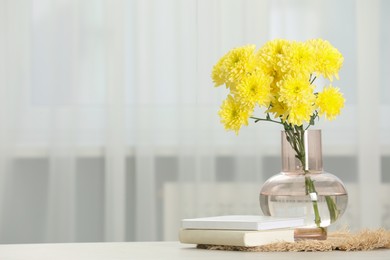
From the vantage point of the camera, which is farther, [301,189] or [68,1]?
[68,1]

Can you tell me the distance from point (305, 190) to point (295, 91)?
20 centimetres

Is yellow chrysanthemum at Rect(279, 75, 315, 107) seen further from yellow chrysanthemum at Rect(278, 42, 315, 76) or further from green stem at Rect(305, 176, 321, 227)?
green stem at Rect(305, 176, 321, 227)

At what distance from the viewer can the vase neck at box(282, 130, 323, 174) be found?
64.4 inches

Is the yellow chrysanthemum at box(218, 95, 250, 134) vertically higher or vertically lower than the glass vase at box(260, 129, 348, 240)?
higher

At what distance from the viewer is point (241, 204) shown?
10.1ft

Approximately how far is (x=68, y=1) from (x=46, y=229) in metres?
0.87

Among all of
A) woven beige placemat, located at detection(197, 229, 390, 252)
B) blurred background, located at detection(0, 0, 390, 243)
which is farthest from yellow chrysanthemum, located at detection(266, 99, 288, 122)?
blurred background, located at detection(0, 0, 390, 243)

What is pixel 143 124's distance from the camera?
307cm

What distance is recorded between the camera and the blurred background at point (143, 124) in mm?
3062

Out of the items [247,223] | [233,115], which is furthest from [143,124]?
[247,223]

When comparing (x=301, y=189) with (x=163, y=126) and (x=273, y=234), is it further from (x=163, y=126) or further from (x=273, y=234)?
(x=163, y=126)

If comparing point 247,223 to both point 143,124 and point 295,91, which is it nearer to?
point 295,91

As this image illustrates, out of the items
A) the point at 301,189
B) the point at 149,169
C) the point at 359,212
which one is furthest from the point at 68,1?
the point at 301,189

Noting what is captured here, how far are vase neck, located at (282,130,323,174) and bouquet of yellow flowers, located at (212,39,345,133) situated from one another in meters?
0.04
